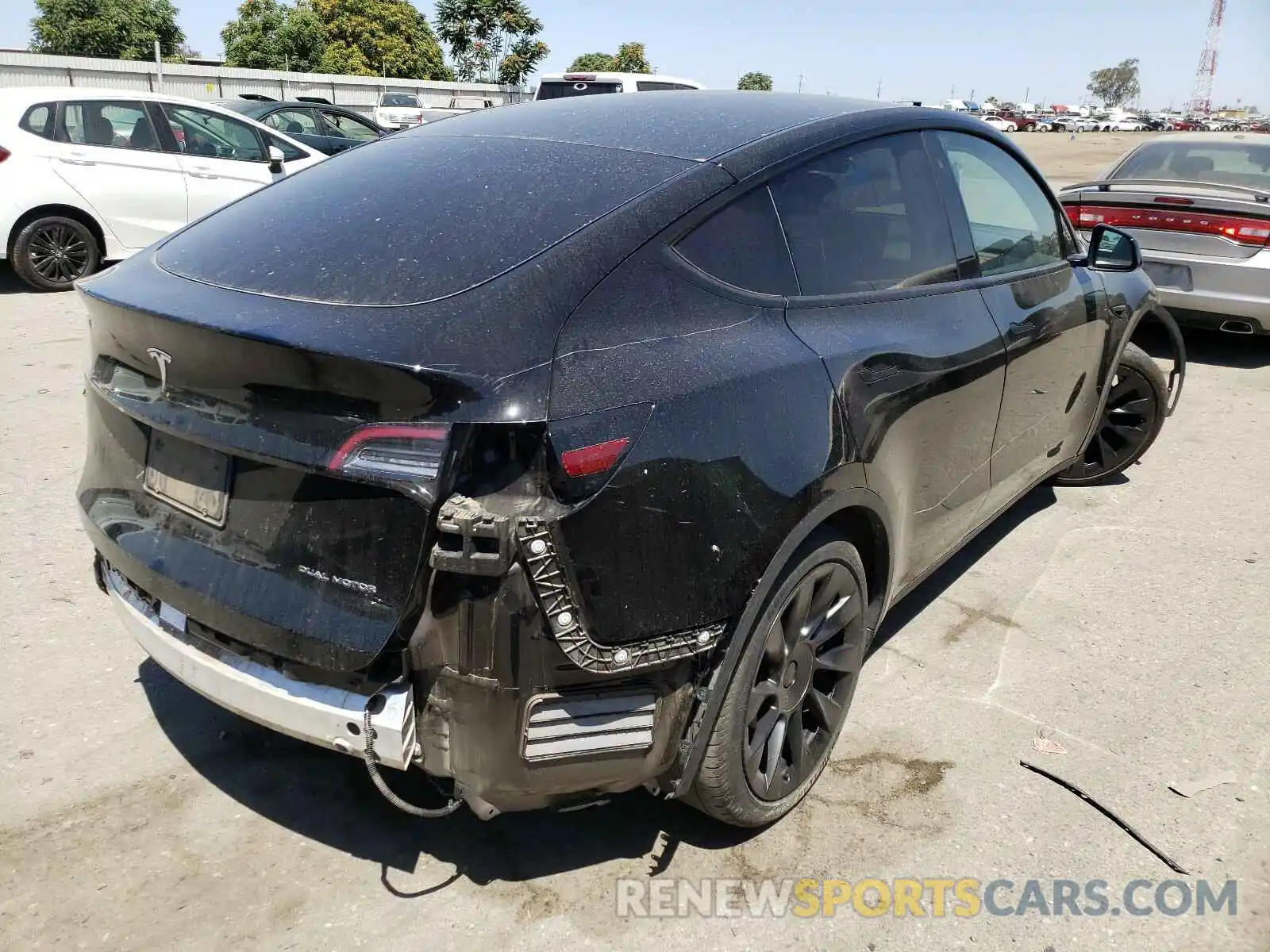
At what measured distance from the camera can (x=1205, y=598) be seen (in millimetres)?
4027

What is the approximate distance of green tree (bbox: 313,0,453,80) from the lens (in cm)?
→ 5666

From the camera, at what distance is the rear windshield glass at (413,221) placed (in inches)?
84.5

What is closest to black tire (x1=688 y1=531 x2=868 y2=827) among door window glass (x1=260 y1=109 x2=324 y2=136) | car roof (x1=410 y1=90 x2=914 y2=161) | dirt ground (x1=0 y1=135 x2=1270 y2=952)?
dirt ground (x1=0 y1=135 x2=1270 y2=952)

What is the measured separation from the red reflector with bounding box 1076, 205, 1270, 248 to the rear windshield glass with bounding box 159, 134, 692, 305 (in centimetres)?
543

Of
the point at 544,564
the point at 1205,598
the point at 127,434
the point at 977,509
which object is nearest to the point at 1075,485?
the point at 1205,598

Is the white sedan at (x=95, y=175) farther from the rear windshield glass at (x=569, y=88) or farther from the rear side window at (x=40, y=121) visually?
the rear windshield glass at (x=569, y=88)

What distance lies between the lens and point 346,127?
16938mm

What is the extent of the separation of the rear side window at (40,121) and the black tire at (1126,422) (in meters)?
8.32

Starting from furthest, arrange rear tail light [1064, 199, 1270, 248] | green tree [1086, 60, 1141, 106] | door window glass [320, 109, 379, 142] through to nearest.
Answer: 1. green tree [1086, 60, 1141, 106]
2. door window glass [320, 109, 379, 142]
3. rear tail light [1064, 199, 1270, 248]

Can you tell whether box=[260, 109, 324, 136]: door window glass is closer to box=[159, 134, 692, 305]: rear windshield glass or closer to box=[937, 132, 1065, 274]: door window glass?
box=[937, 132, 1065, 274]: door window glass

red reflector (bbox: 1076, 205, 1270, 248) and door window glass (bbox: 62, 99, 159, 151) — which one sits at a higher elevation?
door window glass (bbox: 62, 99, 159, 151)

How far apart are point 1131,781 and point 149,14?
6649 cm

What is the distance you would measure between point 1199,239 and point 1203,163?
70.6 inches

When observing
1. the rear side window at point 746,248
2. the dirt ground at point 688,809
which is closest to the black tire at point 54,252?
the dirt ground at point 688,809
